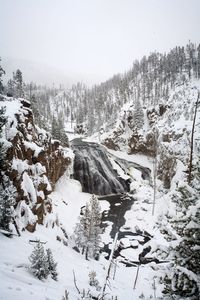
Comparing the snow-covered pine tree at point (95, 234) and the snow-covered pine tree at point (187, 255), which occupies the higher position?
the snow-covered pine tree at point (187, 255)

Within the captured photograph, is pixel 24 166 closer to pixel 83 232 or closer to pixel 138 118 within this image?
pixel 83 232

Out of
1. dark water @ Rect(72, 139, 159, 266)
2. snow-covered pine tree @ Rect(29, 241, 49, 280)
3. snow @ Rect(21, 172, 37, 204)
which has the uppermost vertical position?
snow-covered pine tree @ Rect(29, 241, 49, 280)

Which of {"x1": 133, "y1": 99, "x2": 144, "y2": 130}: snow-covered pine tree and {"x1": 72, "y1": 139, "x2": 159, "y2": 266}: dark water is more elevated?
{"x1": 133, "y1": 99, "x2": 144, "y2": 130}: snow-covered pine tree

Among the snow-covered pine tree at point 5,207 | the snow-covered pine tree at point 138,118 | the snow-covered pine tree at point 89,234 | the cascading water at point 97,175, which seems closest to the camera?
the snow-covered pine tree at point 5,207

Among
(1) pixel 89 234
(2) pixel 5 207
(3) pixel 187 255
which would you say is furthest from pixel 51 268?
(1) pixel 89 234

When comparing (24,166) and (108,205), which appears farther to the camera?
(108,205)

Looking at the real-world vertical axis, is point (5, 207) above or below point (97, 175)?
above

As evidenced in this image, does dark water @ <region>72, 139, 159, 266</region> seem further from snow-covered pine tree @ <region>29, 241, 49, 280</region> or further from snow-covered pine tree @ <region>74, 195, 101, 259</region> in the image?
snow-covered pine tree @ <region>29, 241, 49, 280</region>

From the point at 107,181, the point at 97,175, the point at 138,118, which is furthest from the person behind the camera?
the point at 138,118

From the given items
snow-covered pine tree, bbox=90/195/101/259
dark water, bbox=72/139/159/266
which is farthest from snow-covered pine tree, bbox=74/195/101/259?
dark water, bbox=72/139/159/266

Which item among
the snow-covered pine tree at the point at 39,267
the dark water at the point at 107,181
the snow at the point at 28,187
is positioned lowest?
the dark water at the point at 107,181

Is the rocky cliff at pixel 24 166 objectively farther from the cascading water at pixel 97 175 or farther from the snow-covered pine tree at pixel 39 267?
the cascading water at pixel 97 175

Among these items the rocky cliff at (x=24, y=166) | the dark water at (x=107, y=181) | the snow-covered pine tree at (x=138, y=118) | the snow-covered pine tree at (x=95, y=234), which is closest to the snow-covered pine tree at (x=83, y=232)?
the snow-covered pine tree at (x=95, y=234)

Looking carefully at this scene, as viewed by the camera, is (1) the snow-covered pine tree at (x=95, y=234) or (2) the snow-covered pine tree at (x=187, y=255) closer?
(2) the snow-covered pine tree at (x=187, y=255)
